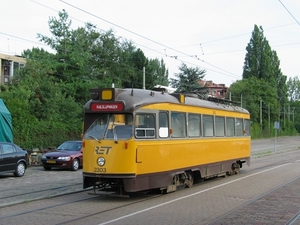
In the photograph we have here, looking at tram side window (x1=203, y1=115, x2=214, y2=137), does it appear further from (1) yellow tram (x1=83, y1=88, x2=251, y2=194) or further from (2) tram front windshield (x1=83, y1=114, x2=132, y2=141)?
(2) tram front windshield (x1=83, y1=114, x2=132, y2=141)

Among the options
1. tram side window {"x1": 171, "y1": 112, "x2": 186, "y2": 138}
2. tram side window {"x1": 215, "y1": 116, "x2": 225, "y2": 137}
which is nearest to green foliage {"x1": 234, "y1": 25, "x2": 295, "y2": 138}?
tram side window {"x1": 215, "y1": 116, "x2": 225, "y2": 137}

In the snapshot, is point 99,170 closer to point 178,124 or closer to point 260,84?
point 178,124

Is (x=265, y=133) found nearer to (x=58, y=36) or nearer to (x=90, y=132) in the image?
(x=58, y=36)

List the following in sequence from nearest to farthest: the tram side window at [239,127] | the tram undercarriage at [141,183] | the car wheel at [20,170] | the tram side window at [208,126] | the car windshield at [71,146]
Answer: the tram undercarriage at [141,183] < the tram side window at [208,126] < the car wheel at [20,170] < the tram side window at [239,127] < the car windshield at [71,146]

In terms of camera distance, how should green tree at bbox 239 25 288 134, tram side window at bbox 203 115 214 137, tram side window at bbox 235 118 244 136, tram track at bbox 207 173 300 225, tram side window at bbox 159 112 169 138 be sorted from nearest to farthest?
tram track at bbox 207 173 300 225 → tram side window at bbox 159 112 169 138 → tram side window at bbox 203 115 214 137 → tram side window at bbox 235 118 244 136 → green tree at bbox 239 25 288 134

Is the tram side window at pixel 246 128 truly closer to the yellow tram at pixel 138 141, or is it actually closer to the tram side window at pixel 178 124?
the yellow tram at pixel 138 141

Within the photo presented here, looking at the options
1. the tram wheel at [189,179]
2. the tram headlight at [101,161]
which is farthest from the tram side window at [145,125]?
the tram wheel at [189,179]

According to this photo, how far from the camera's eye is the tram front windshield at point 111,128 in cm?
1177

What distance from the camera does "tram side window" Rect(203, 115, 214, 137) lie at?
15.8 meters

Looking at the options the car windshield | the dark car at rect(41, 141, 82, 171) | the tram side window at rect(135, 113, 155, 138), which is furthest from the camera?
the car windshield

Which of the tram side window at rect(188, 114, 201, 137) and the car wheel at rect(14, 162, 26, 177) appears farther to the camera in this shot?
the car wheel at rect(14, 162, 26, 177)

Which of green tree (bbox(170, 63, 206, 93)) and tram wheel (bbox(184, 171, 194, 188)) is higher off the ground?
green tree (bbox(170, 63, 206, 93))

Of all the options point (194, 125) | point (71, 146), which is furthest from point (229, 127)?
point (71, 146)

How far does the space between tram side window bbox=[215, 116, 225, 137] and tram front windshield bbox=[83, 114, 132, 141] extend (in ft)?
19.6
